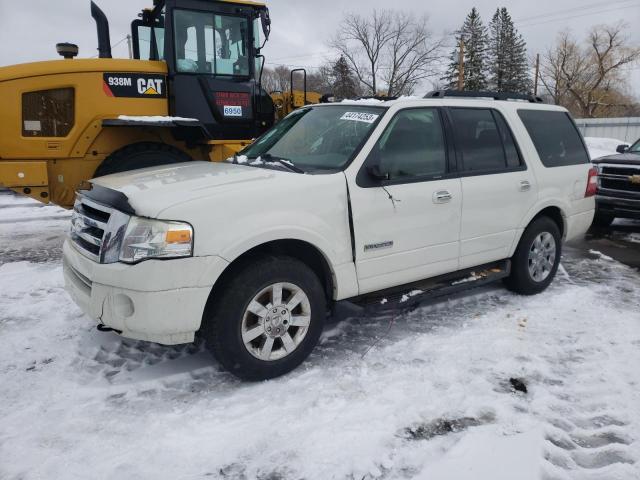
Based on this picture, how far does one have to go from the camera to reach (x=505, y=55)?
2329 inches

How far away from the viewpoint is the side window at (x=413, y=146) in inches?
156

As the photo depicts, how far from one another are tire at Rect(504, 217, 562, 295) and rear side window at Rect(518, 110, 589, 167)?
2.14ft

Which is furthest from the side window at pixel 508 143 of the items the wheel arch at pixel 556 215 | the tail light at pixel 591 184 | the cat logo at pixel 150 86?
the cat logo at pixel 150 86

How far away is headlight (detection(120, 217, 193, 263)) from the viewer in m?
3.02

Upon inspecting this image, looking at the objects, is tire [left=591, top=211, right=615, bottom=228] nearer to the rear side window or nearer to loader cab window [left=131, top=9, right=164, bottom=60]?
the rear side window

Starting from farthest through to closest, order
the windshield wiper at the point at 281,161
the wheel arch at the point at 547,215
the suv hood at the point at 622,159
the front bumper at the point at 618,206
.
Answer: the suv hood at the point at 622,159 → the front bumper at the point at 618,206 → the wheel arch at the point at 547,215 → the windshield wiper at the point at 281,161

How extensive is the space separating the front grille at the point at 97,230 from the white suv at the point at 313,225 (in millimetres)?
11

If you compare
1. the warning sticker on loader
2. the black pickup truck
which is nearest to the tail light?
the black pickup truck

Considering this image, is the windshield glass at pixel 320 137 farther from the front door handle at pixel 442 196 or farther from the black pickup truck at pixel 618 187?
the black pickup truck at pixel 618 187

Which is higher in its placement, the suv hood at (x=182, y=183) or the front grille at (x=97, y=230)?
the suv hood at (x=182, y=183)

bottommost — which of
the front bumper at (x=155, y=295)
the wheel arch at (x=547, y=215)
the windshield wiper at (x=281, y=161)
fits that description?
the front bumper at (x=155, y=295)

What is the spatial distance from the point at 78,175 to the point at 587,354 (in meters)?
6.06

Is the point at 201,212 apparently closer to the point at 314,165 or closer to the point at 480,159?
the point at 314,165

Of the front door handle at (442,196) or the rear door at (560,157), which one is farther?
the rear door at (560,157)
